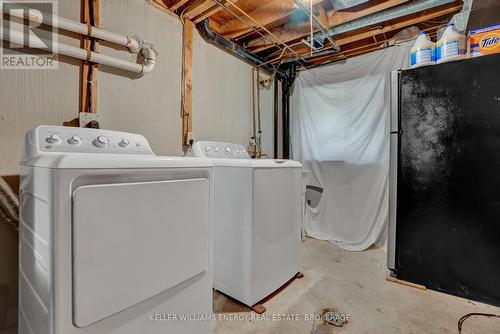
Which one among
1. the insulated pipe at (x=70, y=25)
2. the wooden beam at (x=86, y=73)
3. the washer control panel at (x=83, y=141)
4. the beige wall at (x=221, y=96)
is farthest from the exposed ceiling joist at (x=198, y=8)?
the washer control panel at (x=83, y=141)

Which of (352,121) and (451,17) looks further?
(352,121)

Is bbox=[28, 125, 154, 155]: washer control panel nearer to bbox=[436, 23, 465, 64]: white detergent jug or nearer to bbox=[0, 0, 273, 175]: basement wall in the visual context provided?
bbox=[0, 0, 273, 175]: basement wall

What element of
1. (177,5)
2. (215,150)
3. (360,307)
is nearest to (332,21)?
(177,5)

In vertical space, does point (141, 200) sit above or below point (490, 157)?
below

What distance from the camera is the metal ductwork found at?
7.32 ft

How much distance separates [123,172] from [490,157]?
220cm

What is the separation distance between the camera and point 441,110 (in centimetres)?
171

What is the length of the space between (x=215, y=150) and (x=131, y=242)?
1.32 metres

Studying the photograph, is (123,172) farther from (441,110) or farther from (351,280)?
(441,110)

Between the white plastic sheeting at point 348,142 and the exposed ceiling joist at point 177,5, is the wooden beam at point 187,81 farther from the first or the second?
the white plastic sheeting at point 348,142

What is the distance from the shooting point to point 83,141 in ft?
3.97

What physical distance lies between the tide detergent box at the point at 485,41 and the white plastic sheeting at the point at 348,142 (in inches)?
32.1

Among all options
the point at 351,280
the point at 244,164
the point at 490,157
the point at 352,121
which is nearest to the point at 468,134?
the point at 490,157
